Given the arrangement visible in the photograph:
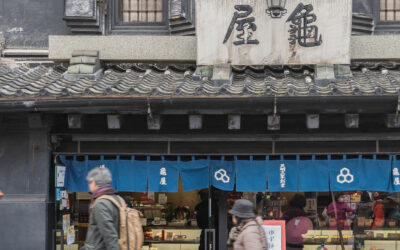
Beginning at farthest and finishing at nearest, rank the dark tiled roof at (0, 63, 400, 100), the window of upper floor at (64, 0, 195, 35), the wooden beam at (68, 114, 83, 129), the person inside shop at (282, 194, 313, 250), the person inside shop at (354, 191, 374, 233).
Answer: the window of upper floor at (64, 0, 195, 35) < the person inside shop at (354, 191, 374, 233) < the person inside shop at (282, 194, 313, 250) < the wooden beam at (68, 114, 83, 129) < the dark tiled roof at (0, 63, 400, 100)

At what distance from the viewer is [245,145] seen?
36.1 feet

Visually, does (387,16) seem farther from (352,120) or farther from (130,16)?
Answer: (130,16)

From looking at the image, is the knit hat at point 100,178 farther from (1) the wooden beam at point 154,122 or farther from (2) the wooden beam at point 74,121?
(2) the wooden beam at point 74,121

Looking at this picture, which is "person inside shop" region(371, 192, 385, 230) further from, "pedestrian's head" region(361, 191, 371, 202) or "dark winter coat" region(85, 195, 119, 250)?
"dark winter coat" region(85, 195, 119, 250)

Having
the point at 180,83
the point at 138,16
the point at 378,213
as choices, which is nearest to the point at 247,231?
the point at 180,83

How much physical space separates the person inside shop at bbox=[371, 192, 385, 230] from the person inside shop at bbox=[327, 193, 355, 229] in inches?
18.4

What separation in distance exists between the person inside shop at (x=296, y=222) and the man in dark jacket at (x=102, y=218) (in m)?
5.22

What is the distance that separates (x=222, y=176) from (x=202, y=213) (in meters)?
1.29

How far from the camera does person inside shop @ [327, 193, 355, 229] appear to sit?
38.7 ft

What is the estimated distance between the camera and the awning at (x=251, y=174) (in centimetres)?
1072

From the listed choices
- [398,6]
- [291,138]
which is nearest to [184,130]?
[291,138]

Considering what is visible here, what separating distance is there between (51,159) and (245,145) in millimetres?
3621

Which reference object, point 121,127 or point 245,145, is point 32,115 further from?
point 245,145

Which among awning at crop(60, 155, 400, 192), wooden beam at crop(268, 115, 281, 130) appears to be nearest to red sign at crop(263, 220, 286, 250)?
awning at crop(60, 155, 400, 192)
